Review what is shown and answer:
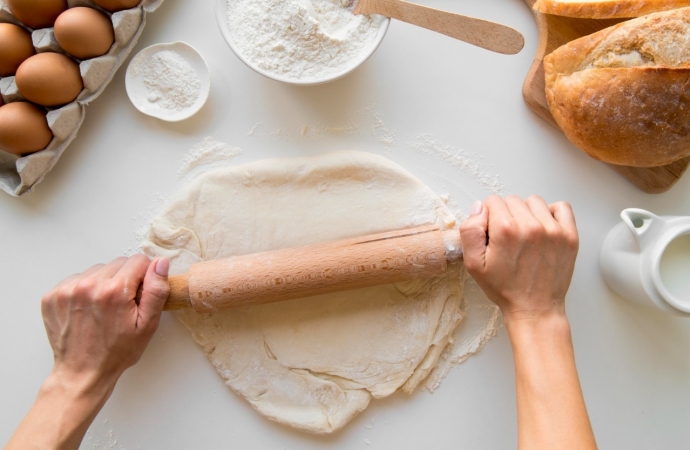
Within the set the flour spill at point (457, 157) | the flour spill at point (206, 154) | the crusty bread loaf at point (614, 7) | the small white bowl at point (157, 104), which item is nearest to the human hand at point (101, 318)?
the flour spill at point (206, 154)

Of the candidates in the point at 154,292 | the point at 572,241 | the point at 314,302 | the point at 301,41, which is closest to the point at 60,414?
the point at 154,292

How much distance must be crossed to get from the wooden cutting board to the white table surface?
50 millimetres

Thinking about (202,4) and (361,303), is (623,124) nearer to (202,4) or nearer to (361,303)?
(361,303)

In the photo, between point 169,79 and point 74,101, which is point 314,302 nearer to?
point 169,79

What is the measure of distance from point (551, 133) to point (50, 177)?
5.46 ft

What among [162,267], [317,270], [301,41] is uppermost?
[301,41]

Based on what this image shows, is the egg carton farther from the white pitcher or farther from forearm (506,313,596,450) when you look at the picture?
the white pitcher

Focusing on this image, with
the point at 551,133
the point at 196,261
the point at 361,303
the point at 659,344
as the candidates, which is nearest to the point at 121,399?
the point at 196,261

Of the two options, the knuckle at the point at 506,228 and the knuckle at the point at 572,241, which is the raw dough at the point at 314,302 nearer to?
the knuckle at the point at 506,228

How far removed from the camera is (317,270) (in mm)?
1293

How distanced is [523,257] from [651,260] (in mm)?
354

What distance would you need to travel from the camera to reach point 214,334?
1466 millimetres

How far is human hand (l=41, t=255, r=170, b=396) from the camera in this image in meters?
1.31

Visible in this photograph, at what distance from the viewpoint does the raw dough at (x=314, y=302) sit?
56.7 inches
